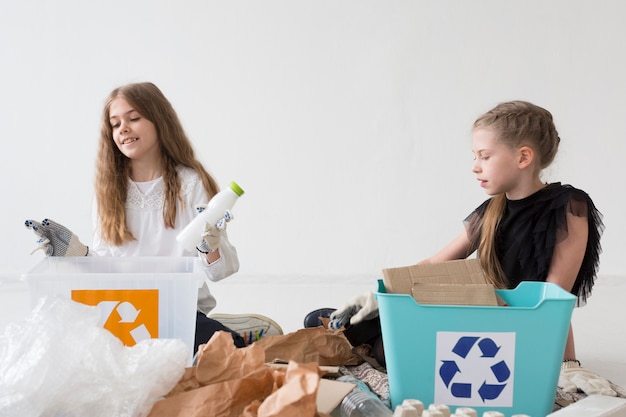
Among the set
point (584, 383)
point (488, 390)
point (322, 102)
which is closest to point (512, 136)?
point (584, 383)

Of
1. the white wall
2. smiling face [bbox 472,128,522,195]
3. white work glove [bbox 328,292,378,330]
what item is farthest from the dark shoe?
the white wall

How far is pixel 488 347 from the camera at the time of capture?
4.20ft

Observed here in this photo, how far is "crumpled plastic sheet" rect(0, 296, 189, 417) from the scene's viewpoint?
1.14m

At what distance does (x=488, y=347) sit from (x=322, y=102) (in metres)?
2.09

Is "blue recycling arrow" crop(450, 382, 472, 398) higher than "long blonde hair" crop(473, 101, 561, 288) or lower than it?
lower

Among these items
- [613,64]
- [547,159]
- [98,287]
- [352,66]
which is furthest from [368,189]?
[98,287]

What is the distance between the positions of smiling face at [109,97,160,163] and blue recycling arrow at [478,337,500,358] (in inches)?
38.0

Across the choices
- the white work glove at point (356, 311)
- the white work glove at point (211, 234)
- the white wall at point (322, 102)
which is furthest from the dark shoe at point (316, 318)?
the white wall at point (322, 102)

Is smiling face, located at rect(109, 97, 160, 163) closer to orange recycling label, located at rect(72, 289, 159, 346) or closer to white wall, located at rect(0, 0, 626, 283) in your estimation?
orange recycling label, located at rect(72, 289, 159, 346)

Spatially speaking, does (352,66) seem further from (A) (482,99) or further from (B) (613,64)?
(B) (613,64)

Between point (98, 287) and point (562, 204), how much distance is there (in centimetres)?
99

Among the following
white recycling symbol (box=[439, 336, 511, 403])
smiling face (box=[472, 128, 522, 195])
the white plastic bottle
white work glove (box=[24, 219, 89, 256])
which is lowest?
white recycling symbol (box=[439, 336, 511, 403])

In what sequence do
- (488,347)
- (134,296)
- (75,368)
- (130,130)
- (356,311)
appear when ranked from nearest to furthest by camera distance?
(75,368)
(488,347)
(134,296)
(356,311)
(130,130)

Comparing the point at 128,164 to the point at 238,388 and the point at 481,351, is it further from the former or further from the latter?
the point at 481,351
